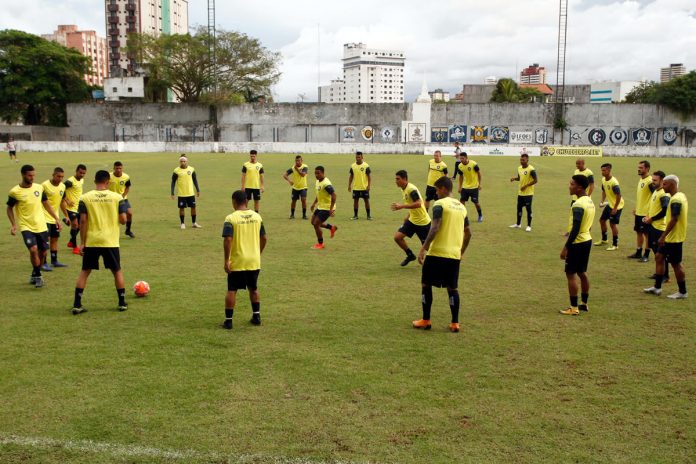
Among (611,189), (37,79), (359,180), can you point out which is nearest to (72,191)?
(359,180)

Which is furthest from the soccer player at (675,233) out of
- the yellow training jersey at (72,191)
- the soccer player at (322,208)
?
the yellow training jersey at (72,191)

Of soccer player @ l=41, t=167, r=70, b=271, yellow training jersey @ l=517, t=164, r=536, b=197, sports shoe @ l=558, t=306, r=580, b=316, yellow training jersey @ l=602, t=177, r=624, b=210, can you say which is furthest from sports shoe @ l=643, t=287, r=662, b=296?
soccer player @ l=41, t=167, r=70, b=271

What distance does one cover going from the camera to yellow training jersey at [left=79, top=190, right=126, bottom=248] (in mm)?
9375

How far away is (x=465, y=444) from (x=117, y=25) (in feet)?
448

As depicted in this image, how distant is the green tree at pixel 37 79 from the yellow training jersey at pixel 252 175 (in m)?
71.4

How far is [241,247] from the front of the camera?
8555mm

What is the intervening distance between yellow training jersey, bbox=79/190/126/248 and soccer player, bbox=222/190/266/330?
2.20 meters

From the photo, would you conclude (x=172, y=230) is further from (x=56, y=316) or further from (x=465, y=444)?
(x=465, y=444)

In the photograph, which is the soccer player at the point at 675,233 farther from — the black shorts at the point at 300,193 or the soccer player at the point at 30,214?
the black shorts at the point at 300,193

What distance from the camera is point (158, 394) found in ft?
21.5

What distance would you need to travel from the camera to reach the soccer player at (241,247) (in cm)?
849

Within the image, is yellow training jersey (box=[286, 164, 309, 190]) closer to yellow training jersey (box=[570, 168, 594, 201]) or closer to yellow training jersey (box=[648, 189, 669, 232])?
yellow training jersey (box=[570, 168, 594, 201])

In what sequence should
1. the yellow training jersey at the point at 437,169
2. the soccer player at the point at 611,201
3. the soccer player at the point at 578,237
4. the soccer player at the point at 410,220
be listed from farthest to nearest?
the yellow training jersey at the point at 437,169
the soccer player at the point at 611,201
the soccer player at the point at 410,220
the soccer player at the point at 578,237

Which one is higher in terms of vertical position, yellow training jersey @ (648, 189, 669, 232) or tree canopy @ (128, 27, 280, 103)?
tree canopy @ (128, 27, 280, 103)
